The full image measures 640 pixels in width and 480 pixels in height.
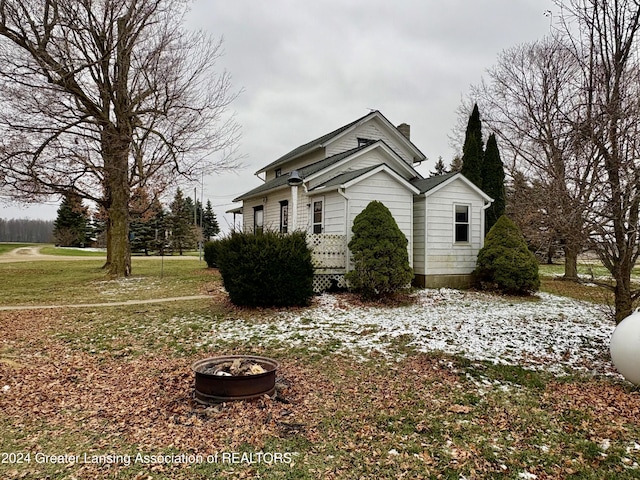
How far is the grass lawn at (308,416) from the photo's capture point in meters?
3.59

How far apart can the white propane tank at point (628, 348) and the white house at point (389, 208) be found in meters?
7.93

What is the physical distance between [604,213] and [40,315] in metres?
11.8

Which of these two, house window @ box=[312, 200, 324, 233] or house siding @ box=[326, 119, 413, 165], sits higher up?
house siding @ box=[326, 119, 413, 165]

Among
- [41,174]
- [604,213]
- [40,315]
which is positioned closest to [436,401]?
[604,213]

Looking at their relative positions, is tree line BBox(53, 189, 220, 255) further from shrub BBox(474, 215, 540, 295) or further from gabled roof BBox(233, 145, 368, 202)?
shrub BBox(474, 215, 540, 295)

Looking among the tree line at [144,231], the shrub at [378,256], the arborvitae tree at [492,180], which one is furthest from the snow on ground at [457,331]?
the tree line at [144,231]

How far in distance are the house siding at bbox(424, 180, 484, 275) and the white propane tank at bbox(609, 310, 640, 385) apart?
857cm

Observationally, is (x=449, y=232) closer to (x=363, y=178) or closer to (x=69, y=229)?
(x=363, y=178)

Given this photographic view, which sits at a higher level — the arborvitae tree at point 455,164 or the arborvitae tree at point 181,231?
the arborvitae tree at point 455,164

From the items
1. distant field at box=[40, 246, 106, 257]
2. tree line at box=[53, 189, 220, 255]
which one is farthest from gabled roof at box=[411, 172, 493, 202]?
tree line at box=[53, 189, 220, 255]

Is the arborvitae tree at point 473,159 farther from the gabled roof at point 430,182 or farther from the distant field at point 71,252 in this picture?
the distant field at point 71,252

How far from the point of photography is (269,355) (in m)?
6.72

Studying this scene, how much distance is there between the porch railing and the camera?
12133mm

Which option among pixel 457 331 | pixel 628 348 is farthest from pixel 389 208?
pixel 628 348
